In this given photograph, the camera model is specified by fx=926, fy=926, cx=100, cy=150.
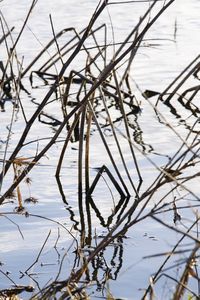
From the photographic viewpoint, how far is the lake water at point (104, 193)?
13.4 feet

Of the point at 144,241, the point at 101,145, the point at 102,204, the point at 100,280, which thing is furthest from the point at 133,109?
the point at 100,280

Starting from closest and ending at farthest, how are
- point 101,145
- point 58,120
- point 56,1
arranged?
point 101,145 < point 58,120 < point 56,1

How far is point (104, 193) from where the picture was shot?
5188mm

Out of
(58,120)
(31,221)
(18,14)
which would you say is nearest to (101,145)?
(58,120)

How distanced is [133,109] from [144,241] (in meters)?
2.60

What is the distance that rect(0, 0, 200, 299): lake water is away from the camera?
4.08 meters

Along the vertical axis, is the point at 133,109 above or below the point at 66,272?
below

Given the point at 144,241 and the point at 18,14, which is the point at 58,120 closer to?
the point at 144,241

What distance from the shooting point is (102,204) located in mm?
5035

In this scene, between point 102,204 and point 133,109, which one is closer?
point 102,204

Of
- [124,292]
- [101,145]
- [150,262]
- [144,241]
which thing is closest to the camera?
[124,292]

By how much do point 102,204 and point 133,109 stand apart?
2035mm

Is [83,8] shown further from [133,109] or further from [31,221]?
[31,221]

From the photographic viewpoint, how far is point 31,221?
4.79 metres
